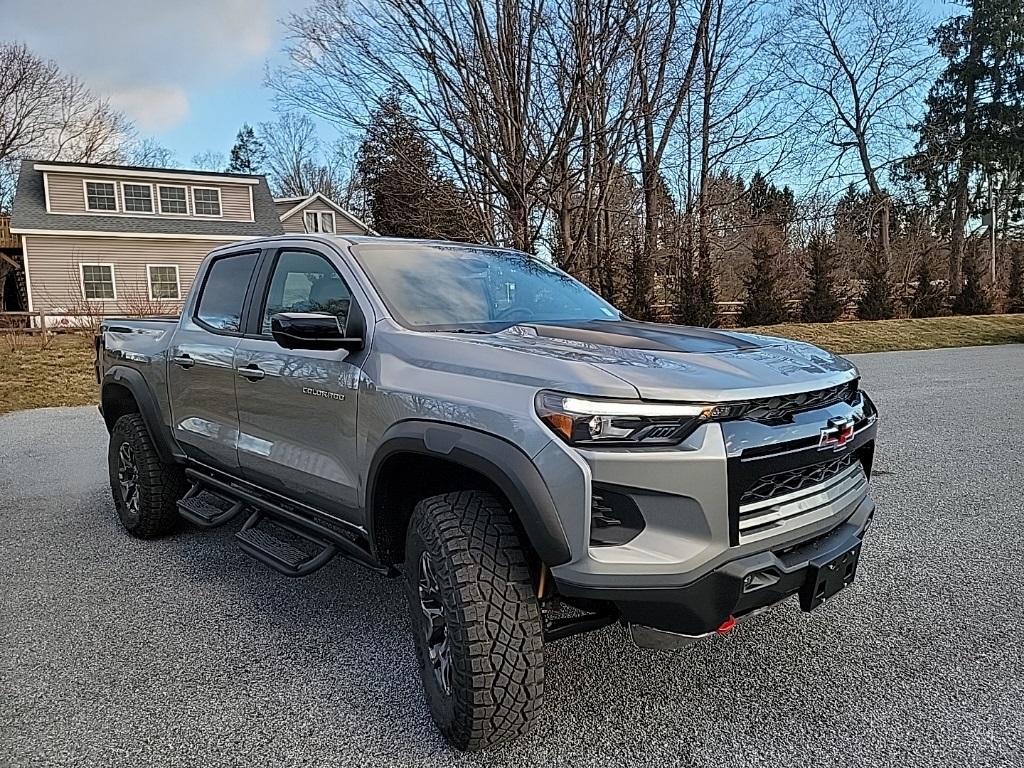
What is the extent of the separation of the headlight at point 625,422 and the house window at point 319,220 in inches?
1247

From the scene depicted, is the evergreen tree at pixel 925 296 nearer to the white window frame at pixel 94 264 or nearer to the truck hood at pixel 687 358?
the truck hood at pixel 687 358

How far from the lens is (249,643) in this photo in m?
3.20

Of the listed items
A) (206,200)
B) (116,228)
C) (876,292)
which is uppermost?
(206,200)

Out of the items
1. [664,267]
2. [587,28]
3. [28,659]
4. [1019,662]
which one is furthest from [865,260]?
[28,659]

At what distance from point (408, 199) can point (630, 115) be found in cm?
496

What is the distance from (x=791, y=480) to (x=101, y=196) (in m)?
28.8

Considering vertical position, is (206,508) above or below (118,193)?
below

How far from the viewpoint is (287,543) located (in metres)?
3.52

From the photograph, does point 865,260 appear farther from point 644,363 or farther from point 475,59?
point 644,363

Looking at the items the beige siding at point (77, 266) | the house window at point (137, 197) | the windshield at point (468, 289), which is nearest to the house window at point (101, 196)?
the house window at point (137, 197)

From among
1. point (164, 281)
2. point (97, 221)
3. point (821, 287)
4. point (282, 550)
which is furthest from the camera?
point (164, 281)

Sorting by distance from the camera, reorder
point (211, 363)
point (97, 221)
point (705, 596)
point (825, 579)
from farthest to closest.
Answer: point (97, 221), point (211, 363), point (825, 579), point (705, 596)

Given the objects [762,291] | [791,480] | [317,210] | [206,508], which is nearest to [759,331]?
[762,291]

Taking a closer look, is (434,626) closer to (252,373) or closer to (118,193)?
(252,373)
